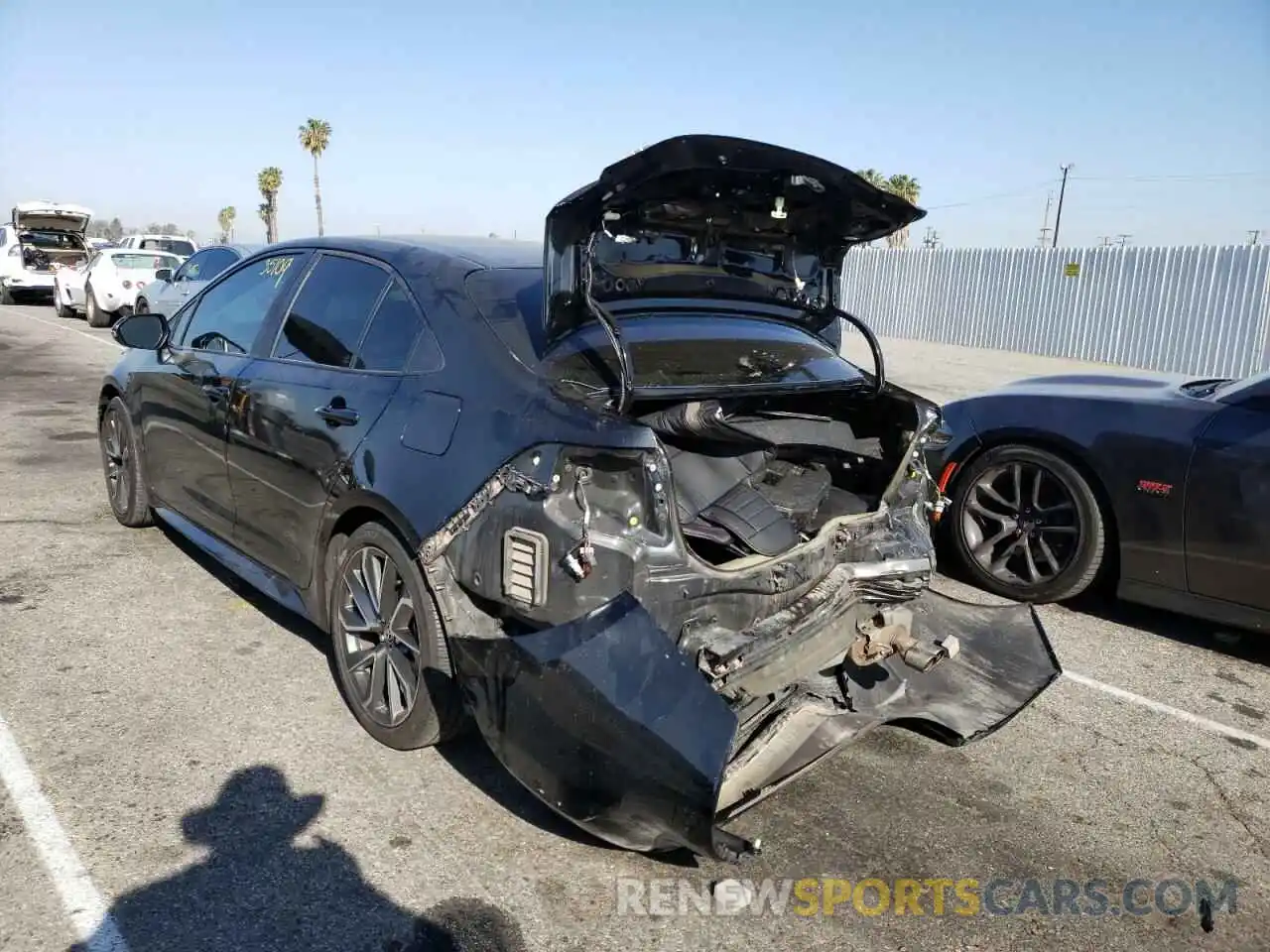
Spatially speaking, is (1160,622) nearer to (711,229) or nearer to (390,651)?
(711,229)

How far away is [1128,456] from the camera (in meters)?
4.73

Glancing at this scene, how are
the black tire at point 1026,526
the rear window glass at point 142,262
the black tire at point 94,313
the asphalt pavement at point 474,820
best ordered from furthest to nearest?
the black tire at point 94,313 < the rear window glass at point 142,262 < the black tire at point 1026,526 < the asphalt pavement at point 474,820

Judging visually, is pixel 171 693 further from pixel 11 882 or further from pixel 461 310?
pixel 461 310

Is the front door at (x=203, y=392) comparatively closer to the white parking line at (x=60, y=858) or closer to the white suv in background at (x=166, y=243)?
the white parking line at (x=60, y=858)

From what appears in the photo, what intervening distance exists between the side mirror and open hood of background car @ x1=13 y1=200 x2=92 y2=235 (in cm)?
2097

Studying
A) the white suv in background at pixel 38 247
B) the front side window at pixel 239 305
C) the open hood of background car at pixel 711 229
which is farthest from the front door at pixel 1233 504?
the white suv in background at pixel 38 247

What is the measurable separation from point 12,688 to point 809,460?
316cm

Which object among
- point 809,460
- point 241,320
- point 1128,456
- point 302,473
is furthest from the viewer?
point 1128,456

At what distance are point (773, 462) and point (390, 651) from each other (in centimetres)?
159

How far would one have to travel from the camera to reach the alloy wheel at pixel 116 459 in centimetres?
544

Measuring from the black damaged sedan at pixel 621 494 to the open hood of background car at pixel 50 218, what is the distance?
21.9 m

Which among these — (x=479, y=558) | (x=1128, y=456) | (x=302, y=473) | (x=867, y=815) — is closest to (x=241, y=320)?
(x=302, y=473)

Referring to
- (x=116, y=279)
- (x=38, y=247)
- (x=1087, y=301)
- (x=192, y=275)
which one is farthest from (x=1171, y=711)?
(x=38, y=247)

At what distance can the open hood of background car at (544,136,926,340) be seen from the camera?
2926 mm
